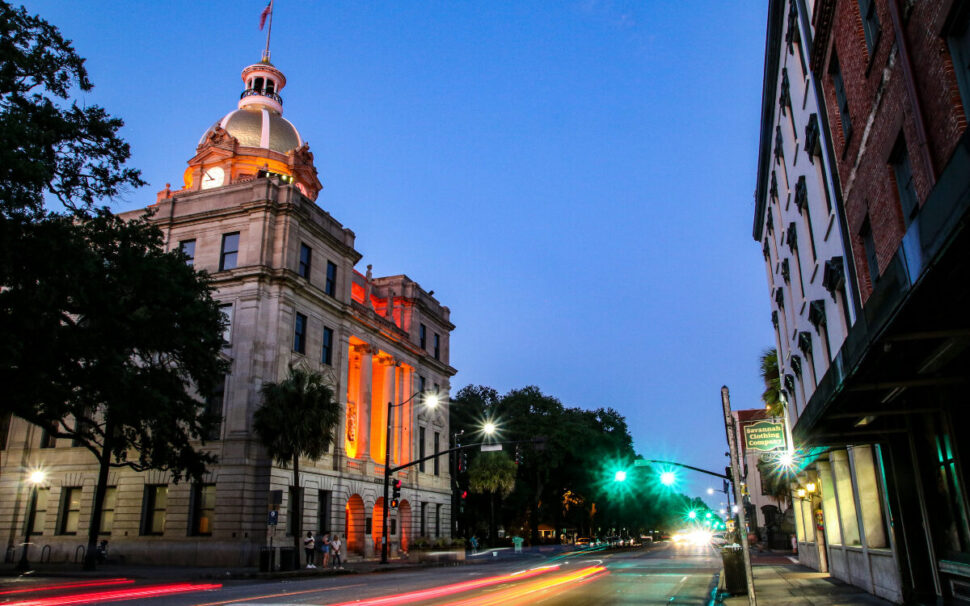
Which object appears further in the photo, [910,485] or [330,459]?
[330,459]

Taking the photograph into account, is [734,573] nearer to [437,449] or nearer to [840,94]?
[840,94]

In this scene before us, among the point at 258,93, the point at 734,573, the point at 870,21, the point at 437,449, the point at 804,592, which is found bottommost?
the point at 804,592

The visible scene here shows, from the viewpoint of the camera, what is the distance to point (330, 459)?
4172 cm

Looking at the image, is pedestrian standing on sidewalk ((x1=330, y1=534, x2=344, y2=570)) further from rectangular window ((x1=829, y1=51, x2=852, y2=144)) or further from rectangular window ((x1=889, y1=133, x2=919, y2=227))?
rectangular window ((x1=889, y1=133, x2=919, y2=227))

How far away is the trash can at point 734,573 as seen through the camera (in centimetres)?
1842

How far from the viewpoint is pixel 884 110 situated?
12.9 metres

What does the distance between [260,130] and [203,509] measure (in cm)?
2965

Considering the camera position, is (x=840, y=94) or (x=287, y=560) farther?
(x=287, y=560)

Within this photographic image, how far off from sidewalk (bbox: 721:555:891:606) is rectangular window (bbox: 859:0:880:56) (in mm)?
12341

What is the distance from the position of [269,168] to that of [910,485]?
4629 centimetres

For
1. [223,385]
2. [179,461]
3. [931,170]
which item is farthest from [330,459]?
[931,170]

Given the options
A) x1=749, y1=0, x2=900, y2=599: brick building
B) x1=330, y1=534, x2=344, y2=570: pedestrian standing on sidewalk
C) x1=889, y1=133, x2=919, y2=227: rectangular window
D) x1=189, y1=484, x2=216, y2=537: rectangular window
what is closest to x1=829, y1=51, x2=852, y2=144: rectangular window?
x1=749, y1=0, x2=900, y2=599: brick building

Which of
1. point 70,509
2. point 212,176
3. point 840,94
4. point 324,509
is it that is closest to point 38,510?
point 70,509

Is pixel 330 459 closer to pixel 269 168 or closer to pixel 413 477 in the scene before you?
pixel 413 477
